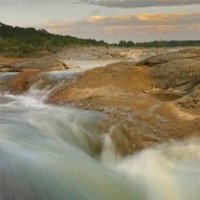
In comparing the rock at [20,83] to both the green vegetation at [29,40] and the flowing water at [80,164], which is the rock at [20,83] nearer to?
the flowing water at [80,164]

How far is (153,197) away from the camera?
10914 mm

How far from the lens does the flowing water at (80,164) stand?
9.61m

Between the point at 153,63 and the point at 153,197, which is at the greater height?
the point at 153,63

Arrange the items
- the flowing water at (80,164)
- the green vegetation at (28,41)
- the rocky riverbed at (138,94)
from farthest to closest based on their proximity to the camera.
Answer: the green vegetation at (28,41) → the rocky riverbed at (138,94) → the flowing water at (80,164)

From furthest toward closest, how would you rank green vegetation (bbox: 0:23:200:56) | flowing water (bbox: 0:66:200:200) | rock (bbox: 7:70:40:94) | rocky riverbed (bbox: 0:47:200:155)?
green vegetation (bbox: 0:23:200:56) < rock (bbox: 7:70:40:94) < rocky riverbed (bbox: 0:47:200:155) < flowing water (bbox: 0:66:200:200)

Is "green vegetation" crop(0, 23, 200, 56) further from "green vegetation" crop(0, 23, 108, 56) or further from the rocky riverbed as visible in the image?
the rocky riverbed

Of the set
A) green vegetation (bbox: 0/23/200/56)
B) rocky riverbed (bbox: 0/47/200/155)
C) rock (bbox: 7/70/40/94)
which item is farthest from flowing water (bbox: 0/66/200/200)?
green vegetation (bbox: 0/23/200/56)

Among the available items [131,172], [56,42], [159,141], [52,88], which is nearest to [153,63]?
[52,88]

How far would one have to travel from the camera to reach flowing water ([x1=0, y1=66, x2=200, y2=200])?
961 cm

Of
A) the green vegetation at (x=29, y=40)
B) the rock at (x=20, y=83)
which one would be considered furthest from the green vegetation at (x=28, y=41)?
the rock at (x=20, y=83)

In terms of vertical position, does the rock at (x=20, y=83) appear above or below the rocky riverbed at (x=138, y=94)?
below

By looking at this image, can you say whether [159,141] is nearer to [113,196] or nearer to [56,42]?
[113,196]

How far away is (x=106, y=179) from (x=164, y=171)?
6.15 feet

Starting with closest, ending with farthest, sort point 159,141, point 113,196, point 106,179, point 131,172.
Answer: point 113,196 → point 106,179 → point 131,172 → point 159,141
